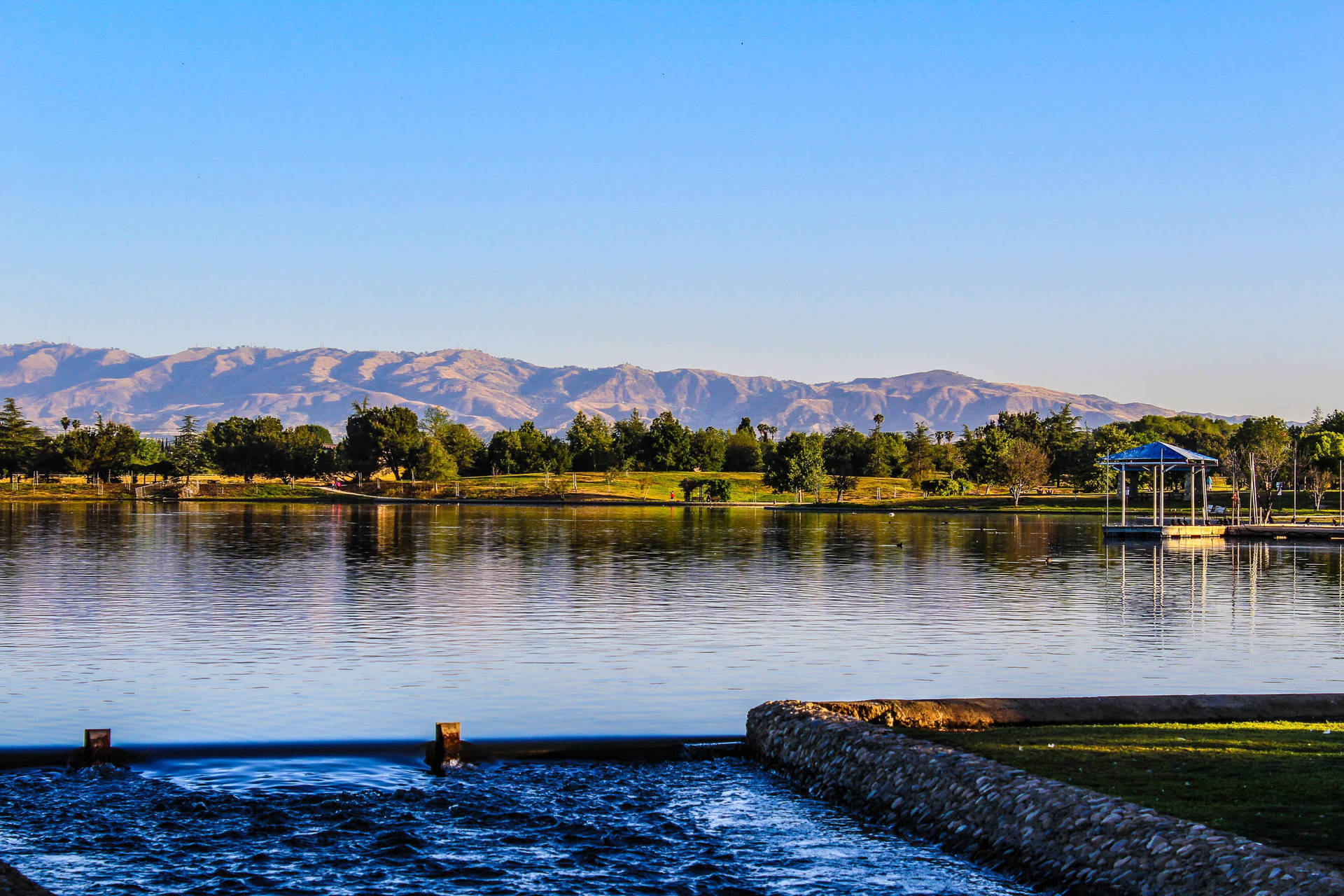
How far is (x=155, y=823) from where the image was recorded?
12.4 meters

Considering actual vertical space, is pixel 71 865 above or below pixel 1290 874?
below

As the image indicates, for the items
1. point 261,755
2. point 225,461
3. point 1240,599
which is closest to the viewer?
point 261,755

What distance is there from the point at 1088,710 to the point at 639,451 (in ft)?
492

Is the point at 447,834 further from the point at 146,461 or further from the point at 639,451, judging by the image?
the point at 146,461

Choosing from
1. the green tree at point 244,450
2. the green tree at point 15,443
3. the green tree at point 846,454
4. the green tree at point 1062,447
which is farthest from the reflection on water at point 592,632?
the green tree at point 244,450

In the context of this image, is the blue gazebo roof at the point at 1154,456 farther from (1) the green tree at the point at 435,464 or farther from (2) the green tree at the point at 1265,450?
(1) the green tree at the point at 435,464

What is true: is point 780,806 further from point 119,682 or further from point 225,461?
point 225,461

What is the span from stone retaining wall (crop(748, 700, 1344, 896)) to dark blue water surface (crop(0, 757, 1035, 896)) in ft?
1.11

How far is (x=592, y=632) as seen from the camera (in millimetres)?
25906

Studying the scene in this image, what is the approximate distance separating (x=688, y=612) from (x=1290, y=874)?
2128 cm

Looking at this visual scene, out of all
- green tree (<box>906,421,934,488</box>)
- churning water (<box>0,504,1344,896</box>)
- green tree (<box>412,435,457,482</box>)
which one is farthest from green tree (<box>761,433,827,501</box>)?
churning water (<box>0,504,1344,896</box>)

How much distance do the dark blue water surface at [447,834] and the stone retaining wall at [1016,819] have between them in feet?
1.11

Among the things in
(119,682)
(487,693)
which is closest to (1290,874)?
(487,693)

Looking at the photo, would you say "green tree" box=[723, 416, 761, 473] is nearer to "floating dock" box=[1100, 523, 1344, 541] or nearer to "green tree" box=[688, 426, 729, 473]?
"green tree" box=[688, 426, 729, 473]
